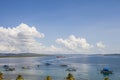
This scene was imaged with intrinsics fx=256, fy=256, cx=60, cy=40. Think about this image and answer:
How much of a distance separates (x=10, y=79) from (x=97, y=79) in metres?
43.6

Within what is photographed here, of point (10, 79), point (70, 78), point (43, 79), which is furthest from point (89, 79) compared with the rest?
point (70, 78)

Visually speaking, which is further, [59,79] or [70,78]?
[59,79]

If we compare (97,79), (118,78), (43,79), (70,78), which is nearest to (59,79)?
(43,79)

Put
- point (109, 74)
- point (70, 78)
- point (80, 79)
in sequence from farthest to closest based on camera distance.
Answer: point (109, 74), point (80, 79), point (70, 78)

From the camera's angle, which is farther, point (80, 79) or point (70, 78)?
point (80, 79)

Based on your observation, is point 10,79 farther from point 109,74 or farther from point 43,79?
point 109,74

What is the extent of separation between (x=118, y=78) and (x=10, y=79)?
180ft

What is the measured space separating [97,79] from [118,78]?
11.7 meters

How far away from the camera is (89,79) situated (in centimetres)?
12600

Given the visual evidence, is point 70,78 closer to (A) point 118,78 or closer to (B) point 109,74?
(A) point 118,78

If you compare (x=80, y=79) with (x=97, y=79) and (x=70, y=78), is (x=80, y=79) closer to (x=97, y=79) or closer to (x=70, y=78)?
(x=97, y=79)

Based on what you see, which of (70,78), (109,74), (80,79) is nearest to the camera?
(70,78)

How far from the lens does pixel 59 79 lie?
12788 cm

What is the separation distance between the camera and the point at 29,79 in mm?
126938
